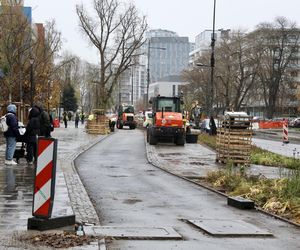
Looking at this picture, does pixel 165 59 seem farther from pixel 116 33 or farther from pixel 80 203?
pixel 80 203

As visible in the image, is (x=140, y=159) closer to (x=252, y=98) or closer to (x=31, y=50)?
(x=31, y=50)

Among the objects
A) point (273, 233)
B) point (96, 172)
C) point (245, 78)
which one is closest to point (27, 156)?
point (96, 172)

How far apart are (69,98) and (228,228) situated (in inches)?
3789

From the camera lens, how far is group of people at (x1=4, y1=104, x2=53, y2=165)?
670 inches

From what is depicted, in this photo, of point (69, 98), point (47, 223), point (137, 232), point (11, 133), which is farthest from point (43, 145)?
point (69, 98)

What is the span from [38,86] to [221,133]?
96.1ft

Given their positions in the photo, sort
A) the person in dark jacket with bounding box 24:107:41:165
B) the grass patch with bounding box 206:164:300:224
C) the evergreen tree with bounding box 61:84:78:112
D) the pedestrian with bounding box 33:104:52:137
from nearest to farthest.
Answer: the grass patch with bounding box 206:164:300:224 < the person in dark jacket with bounding box 24:107:41:165 < the pedestrian with bounding box 33:104:52:137 < the evergreen tree with bounding box 61:84:78:112

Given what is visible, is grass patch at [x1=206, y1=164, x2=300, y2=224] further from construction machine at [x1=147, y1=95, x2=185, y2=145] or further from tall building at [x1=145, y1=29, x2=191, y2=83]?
tall building at [x1=145, y1=29, x2=191, y2=83]

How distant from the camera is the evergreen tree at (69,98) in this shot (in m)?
102

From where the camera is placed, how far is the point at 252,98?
317ft

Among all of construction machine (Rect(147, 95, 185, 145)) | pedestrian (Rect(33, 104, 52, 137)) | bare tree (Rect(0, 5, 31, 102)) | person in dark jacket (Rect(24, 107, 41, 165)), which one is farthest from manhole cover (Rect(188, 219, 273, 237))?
bare tree (Rect(0, 5, 31, 102))

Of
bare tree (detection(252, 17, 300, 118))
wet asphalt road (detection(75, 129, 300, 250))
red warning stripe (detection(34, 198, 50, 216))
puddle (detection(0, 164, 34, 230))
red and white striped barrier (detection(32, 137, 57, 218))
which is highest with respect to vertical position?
bare tree (detection(252, 17, 300, 118))

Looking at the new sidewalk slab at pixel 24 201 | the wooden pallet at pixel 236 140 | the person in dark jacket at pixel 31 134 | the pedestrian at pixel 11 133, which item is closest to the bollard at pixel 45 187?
the new sidewalk slab at pixel 24 201

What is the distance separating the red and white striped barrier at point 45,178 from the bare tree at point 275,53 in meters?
83.2
